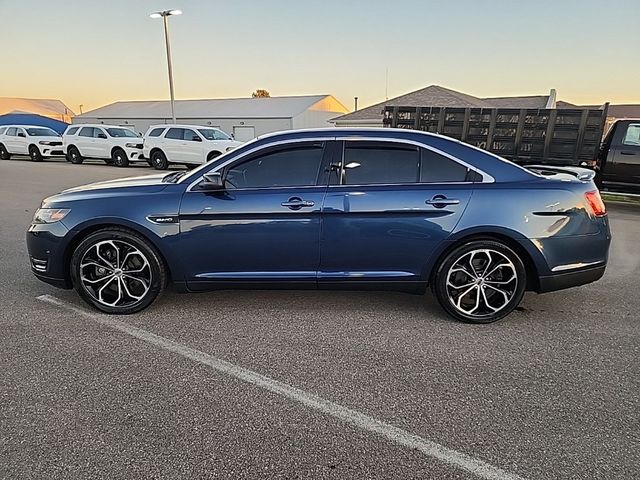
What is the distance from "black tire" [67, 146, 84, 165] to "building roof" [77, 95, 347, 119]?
68.1 ft

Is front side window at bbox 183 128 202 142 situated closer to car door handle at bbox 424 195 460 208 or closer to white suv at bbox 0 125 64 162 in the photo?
white suv at bbox 0 125 64 162

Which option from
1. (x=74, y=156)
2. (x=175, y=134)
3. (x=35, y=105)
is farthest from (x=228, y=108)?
(x=35, y=105)

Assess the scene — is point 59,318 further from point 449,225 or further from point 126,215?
point 449,225

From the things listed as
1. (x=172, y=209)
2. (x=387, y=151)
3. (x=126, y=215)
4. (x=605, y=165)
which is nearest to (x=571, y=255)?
(x=387, y=151)

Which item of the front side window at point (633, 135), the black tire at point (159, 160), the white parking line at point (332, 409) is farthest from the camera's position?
the black tire at point (159, 160)

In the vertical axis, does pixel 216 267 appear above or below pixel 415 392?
above

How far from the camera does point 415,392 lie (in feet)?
10.1

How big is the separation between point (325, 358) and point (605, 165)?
9.26 metres

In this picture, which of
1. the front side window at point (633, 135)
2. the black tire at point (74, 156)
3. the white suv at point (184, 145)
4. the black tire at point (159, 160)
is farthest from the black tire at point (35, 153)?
the front side window at point (633, 135)

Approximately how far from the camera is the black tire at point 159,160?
19547 mm

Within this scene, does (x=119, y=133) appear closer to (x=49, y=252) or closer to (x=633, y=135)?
(x=49, y=252)

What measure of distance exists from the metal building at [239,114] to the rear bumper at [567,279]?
1421 inches

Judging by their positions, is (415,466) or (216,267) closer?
(415,466)

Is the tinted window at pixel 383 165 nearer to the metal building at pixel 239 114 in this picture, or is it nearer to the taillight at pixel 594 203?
the taillight at pixel 594 203
